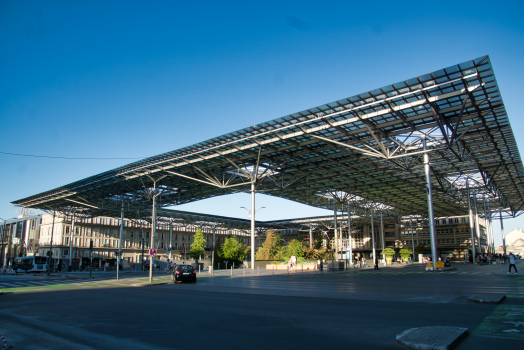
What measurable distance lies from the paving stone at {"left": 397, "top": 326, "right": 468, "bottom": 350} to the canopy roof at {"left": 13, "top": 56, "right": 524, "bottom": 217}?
20.2 metres

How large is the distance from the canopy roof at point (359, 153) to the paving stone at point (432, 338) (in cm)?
2019

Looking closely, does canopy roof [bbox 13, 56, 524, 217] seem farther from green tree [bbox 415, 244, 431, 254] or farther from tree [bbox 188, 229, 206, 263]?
green tree [bbox 415, 244, 431, 254]

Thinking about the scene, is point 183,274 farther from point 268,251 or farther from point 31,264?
point 268,251

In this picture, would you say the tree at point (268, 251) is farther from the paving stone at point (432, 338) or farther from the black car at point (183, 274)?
the paving stone at point (432, 338)

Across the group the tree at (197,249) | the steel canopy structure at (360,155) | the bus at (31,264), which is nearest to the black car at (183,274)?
the steel canopy structure at (360,155)

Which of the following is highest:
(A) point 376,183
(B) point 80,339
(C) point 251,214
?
(A) point 376,183

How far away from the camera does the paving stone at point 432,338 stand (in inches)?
235

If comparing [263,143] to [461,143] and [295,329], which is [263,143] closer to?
[461,143]

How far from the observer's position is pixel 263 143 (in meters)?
34.7

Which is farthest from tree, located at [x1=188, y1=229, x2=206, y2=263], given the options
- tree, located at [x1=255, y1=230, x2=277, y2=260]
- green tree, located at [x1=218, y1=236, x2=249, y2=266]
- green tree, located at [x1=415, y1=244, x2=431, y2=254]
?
green tree, located at [x1=415, y1=244, x2=431, y2=254]

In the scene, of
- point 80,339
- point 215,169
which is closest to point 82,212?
point 215,169

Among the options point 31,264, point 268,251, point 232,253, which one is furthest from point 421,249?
point 31,264

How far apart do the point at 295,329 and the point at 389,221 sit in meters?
103

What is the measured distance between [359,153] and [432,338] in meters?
34.4
